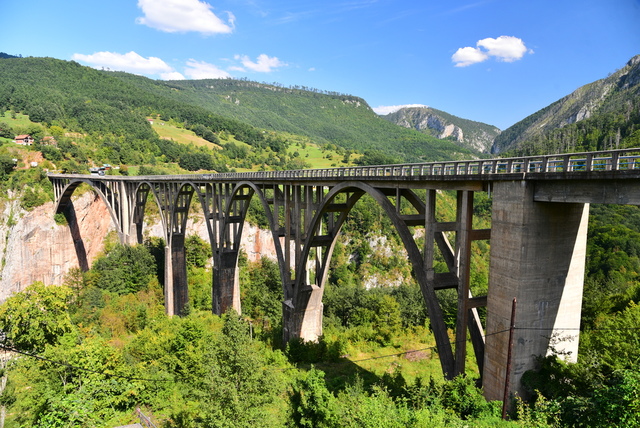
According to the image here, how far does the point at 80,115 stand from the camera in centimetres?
9531

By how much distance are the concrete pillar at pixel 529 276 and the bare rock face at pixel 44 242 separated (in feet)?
200

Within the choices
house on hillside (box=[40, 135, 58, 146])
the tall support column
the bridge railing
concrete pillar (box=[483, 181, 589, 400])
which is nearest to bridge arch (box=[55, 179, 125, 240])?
house on hillside (box=[40, 135, 58, 146])

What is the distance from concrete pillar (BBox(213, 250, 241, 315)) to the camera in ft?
114

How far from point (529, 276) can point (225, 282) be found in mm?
29307

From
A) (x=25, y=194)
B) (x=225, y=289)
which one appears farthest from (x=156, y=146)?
(x=225, y=289)

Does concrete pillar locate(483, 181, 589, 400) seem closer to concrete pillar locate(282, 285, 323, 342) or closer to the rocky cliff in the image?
concrete pillar locate(282, 285, 323, 342)

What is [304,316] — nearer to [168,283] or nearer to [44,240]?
[168,283]

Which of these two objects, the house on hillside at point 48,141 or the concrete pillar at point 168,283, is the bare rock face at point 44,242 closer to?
the house on hillside at point 48,141

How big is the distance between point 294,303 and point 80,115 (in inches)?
Answer: 3838

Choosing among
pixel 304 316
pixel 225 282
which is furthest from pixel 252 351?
pixel 225 282

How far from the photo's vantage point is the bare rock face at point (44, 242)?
50312 mm

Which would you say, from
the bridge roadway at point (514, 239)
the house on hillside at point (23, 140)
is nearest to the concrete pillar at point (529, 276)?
the bridge roadway at point (514, 239)

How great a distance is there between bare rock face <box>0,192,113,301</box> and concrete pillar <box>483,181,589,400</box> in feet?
200

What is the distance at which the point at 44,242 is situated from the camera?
176 ft
